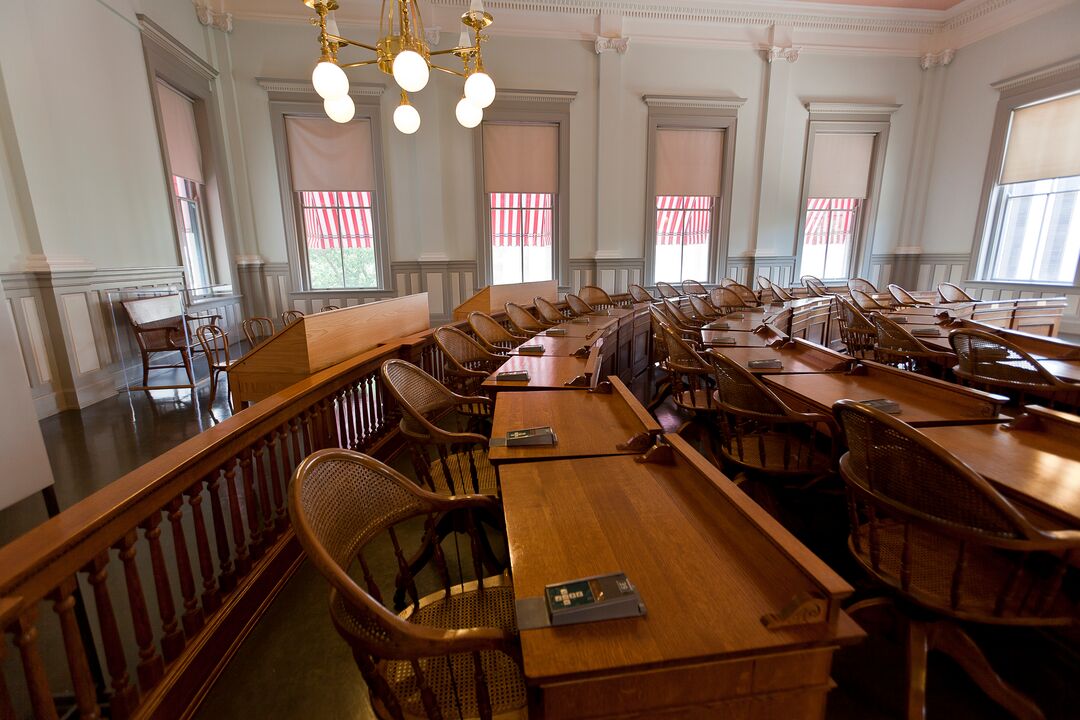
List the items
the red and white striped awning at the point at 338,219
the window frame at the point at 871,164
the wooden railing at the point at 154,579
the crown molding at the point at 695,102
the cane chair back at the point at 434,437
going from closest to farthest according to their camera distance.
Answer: the wooden railing at the point at 154,579 → the cane chair back at the point at 434,437 → the red and white striped awning at the point at 338,219 → the crown molding at the point at 695,102 → the window frame at the point at 871,164

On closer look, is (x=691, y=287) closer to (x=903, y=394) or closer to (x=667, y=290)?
(x=667, y=290)

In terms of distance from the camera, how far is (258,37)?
6145 mm

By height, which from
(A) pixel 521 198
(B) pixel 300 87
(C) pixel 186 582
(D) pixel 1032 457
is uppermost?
(B) pixel 300 87

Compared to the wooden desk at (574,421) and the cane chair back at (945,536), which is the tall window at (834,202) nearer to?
the wooden desk at (574,421)

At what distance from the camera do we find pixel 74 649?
973 millimetres

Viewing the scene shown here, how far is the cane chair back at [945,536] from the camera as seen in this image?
3.20 feet

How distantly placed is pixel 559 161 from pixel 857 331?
4.69 m

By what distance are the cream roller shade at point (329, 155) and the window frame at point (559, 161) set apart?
5.06 ft

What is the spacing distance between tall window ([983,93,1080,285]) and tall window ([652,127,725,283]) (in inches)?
159

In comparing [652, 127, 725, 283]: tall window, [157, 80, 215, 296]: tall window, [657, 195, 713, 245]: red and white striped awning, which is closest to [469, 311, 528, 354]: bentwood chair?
[157, 80, 215, 296]: tall window

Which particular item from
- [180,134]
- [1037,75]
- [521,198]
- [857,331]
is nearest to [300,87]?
[180,134]

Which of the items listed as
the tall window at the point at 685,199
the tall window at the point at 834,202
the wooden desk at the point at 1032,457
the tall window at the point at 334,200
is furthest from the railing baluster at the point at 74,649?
the tall window at the point at 834,202

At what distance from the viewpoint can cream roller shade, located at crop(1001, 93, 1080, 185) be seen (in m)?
6.16

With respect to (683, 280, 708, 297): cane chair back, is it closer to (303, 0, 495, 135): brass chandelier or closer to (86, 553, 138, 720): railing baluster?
(303, 0, 495, 135): brass chandelier
